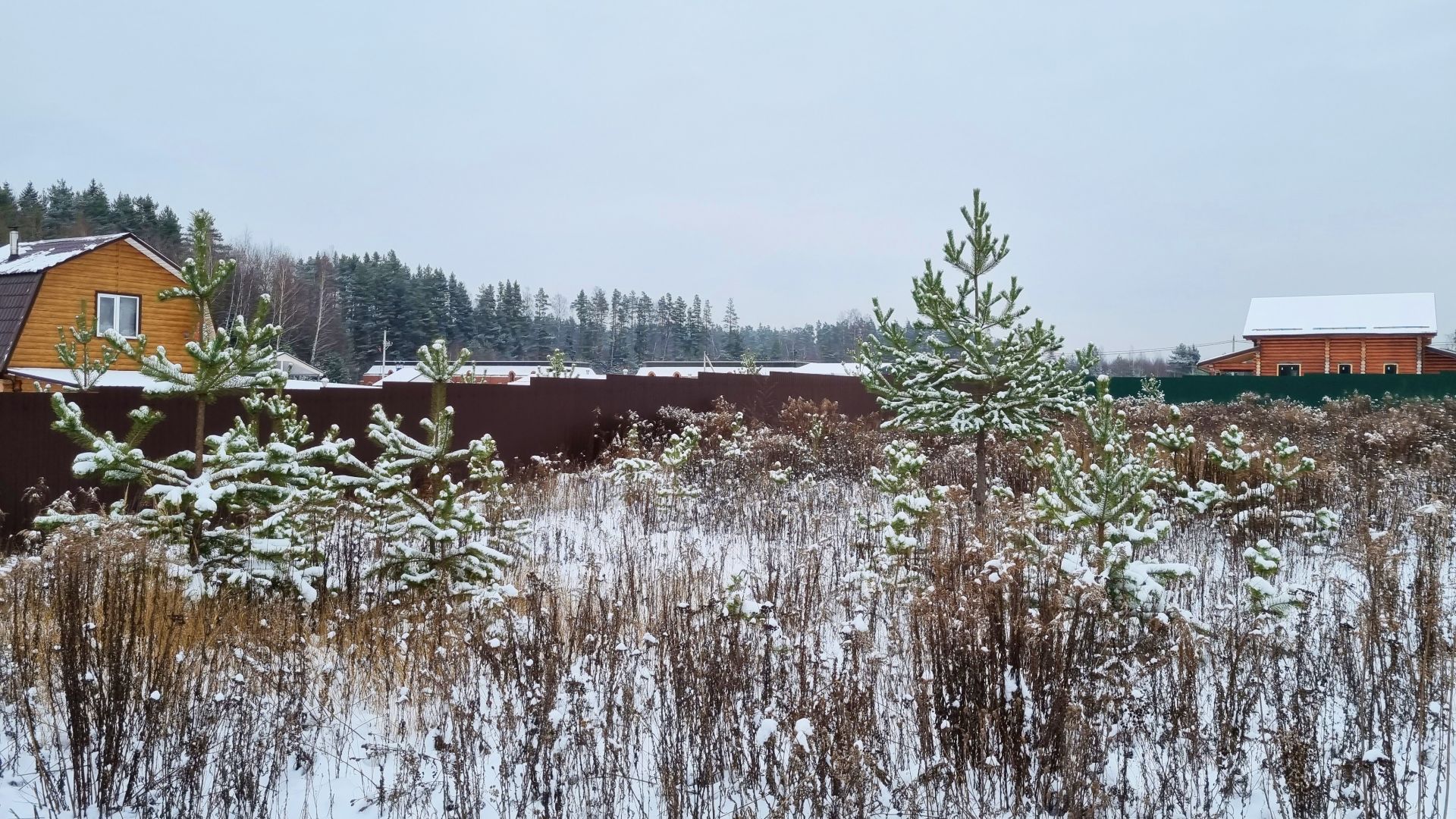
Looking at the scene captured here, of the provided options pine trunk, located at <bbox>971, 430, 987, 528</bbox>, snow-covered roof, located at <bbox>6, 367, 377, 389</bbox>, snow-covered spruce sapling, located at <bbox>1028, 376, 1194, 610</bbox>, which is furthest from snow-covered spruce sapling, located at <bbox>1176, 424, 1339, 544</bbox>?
snow-covered roof, located at <bbox>6, 367, 377, 389</bbox>

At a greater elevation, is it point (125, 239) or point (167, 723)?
point (125, 239)

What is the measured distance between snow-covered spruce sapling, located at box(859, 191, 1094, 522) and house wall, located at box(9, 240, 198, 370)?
16313 millimetres

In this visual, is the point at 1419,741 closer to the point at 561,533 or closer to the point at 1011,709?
the point at 1011,709

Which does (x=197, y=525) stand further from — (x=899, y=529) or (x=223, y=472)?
(x=899, y=529)

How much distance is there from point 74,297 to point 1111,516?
75.0 ft

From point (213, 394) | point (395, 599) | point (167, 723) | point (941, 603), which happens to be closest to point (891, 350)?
point (941, 603)

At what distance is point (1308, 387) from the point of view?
2738cm

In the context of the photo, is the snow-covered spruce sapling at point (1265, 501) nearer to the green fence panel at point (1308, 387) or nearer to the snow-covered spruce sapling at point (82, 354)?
the snow-covered spruce sapling at point (82, 354)

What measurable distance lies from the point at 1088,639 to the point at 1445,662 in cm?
178

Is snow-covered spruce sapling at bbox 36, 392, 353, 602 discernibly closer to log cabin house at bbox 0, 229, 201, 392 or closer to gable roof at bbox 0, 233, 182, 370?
log cabin house at bbox 0, 229, 201, 392

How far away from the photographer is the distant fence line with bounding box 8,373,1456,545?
7.33 m

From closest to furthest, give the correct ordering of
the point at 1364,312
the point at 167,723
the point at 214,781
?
the point at 214,781
the point at 167,723
the point at 1364,312

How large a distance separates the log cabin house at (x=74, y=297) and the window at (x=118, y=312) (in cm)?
2

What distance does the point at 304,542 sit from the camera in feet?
17.4
